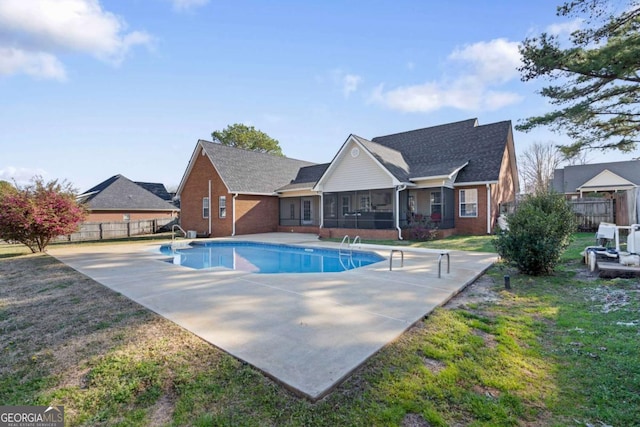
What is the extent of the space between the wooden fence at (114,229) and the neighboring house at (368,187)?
3522 millimetres

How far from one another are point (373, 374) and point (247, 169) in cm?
2228

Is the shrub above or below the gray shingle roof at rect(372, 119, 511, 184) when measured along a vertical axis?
below

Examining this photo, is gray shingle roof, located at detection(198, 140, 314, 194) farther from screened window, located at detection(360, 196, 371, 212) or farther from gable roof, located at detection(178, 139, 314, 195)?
screened window, located at detection(360, 196, 371, 212)

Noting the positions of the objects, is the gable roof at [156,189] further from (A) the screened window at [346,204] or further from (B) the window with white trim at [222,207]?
(A) the screened window at [346,204]

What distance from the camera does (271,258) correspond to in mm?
13883

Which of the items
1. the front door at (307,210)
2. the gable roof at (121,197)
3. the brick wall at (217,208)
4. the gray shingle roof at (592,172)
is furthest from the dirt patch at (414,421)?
the gray shingle roof at (592,172)

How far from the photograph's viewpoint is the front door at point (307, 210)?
24.3 meters

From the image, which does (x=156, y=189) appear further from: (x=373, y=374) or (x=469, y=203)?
(x=373, y=374)

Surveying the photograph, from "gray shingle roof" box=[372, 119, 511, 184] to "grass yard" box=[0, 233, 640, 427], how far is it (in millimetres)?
13681

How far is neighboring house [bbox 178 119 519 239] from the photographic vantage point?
18.0m

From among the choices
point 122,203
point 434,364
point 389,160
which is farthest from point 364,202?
point 122,203

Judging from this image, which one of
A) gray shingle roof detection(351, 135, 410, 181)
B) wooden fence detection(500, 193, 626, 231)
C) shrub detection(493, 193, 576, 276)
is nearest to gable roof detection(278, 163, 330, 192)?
gray shingle roof detection(351, 135, 410, 181)

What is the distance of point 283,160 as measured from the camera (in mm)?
27906

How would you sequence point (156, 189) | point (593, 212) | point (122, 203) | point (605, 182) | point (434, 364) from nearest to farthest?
point (434, 364) < point (593, 212) < point (122, 203) < point (605, 182) < point (156, 189)
